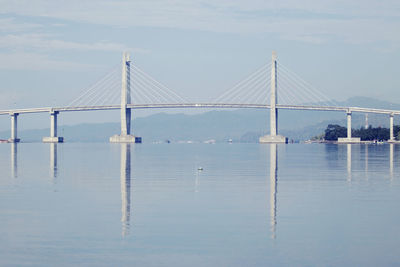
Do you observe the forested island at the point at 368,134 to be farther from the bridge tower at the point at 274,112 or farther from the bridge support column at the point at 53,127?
the bridge support column at the point at 53,127

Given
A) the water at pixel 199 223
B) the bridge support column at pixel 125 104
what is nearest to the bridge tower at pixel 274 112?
the bridge support column at pixel 125 104

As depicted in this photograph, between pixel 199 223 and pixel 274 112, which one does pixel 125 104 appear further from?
pixel 199 223

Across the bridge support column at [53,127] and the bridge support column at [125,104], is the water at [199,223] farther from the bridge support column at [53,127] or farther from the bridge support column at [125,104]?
the bridge support column at [53,127]

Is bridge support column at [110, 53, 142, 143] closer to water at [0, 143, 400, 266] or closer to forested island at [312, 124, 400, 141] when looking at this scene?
forested island at [312, 124, 400, 141]

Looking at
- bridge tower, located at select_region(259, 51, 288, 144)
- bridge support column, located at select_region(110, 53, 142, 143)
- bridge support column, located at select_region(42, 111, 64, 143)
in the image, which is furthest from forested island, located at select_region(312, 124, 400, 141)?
bridge support column, located at select_region(42, 111, 64, 143)

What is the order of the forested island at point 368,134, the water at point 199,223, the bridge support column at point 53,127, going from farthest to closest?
the forested island at point 368,134 → the bridge support column at point 53,127 → the water at point 199,223

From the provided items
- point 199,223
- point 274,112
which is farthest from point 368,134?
point 199,223

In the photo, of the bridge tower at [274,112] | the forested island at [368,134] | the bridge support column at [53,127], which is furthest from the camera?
the forested island at [368,134]

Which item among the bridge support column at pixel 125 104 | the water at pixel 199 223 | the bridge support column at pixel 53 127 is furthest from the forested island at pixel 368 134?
the water at pixel 199 223

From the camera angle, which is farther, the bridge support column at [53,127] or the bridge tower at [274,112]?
the bridge support column at [53,127]

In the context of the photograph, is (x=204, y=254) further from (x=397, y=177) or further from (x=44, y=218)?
(x=397, y=177)

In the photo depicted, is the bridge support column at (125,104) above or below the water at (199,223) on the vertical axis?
above

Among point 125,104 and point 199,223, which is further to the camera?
point 125,104

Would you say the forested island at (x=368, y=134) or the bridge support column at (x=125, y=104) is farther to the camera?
the forested island at (x=368, y=134)
